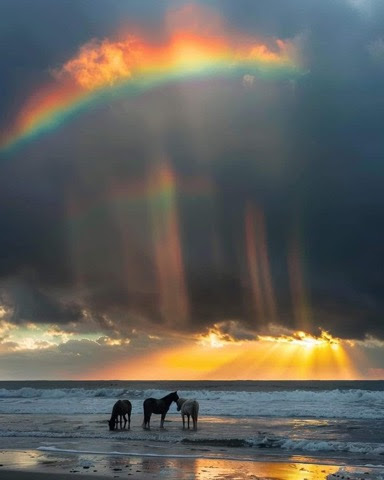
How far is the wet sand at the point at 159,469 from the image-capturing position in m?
14.7

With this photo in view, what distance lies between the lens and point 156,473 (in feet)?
50.1

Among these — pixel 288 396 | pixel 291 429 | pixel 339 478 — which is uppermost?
pixel 288 396

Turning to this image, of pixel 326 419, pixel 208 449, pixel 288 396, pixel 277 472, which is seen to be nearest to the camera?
pixel 277 472

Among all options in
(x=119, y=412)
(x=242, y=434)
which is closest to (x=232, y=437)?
(x=242, y=434)

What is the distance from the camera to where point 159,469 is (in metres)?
16.1

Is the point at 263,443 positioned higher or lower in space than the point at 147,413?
lower

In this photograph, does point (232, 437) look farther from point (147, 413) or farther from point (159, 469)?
point (159, 469)

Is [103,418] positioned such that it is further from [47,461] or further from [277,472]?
[277,472]

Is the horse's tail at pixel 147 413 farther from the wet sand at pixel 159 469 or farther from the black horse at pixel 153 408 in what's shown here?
the wet sand at pixel 159 469

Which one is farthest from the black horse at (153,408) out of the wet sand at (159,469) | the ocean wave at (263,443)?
the wet sand at (159,469)

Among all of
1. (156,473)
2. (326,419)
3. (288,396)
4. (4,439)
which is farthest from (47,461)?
(288,396)

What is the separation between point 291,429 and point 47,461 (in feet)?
47.4

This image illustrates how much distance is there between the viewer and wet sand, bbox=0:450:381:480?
14734 millimetres

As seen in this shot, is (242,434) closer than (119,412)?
Yes
